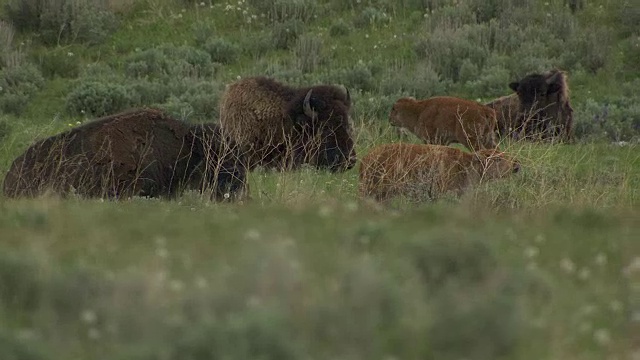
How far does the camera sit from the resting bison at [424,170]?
10.4 m

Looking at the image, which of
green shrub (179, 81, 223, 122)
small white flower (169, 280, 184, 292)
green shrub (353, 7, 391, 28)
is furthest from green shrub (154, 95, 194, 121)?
small white flower (169, 280, 184, 292)

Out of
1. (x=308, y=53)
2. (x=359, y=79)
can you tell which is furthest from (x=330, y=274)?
(x=308, y=53)

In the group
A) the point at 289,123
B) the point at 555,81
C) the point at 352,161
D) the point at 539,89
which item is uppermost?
the point at 289,123

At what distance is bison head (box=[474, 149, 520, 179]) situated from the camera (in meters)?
11.0

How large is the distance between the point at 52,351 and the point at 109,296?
0.56 metres

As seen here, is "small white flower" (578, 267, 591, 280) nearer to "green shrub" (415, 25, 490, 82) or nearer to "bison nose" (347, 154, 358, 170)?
"bison nose" (347, 154, 358, 170)

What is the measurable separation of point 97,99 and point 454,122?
21.9 ft

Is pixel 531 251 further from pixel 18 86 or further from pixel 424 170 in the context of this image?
pixel 18 86

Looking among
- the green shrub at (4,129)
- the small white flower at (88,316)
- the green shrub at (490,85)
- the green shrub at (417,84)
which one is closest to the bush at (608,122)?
the green shrub at (490,85)

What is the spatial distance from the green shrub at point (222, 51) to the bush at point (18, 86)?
10.9 feet

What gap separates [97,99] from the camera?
1830 cm

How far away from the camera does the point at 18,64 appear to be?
20.7 meters

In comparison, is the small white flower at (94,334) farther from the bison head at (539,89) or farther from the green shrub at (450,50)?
the green shrub at (450,50)

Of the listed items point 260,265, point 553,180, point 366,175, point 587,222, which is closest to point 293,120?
point 366,175
